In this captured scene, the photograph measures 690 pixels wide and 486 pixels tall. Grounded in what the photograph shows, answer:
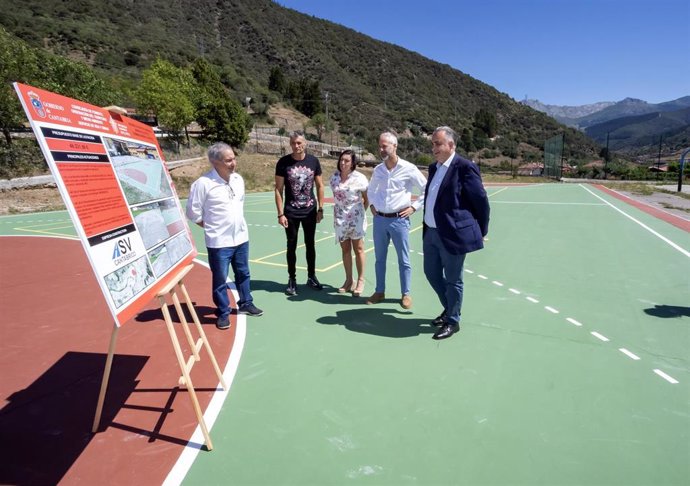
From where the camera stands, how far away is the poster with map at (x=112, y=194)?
2094 mm

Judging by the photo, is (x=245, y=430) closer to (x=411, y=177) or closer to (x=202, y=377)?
(x=202, y=377)

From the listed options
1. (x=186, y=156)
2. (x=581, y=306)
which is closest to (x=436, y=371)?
(x=581, y=306)

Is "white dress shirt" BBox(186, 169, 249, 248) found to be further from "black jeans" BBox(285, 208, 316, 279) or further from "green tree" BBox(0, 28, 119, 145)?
"green tree" BBox(0, 28, 119, 145)

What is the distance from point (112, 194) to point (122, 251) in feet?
1.27

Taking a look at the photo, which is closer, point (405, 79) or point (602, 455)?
point (602, 455)

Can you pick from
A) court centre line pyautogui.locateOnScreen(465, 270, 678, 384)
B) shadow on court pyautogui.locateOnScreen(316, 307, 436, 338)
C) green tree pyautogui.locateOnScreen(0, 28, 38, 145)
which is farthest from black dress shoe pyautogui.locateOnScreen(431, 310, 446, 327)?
green tree pyautogui.locateOnScreen(0, 28, 38, 145)

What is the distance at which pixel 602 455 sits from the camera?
240 centimetres

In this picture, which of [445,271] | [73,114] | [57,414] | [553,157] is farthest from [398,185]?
[553,157]

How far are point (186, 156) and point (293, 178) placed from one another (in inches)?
1193

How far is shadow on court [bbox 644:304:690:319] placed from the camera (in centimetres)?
454

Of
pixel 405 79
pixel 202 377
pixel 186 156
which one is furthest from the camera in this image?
pixel 405 79

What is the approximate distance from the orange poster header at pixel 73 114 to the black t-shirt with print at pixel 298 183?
2.06 metres

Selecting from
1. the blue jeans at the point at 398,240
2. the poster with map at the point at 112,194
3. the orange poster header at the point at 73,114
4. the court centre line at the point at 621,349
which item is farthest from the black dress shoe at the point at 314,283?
the orange poster header at the point at 73,114

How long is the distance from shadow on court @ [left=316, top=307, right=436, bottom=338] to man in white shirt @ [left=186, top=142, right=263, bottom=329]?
1188 mm
